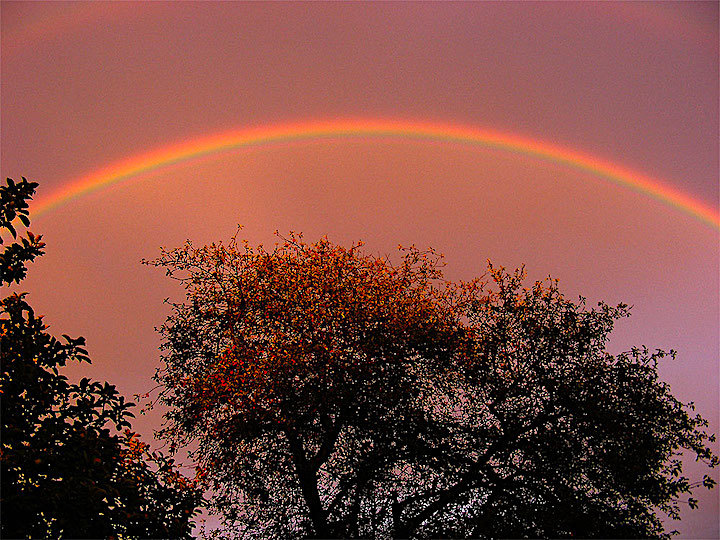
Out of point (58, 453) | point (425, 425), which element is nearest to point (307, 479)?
point (425, 425)

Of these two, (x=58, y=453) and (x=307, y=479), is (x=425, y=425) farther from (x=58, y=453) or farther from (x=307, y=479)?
(x=58, y=453)

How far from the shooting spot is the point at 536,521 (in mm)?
14086

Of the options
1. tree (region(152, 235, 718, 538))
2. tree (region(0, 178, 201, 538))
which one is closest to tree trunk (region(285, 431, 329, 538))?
tree (region(152, 235, 718, 538))

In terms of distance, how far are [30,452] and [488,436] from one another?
11636 mm

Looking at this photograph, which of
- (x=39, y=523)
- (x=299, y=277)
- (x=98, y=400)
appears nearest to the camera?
(x=39, y=523)

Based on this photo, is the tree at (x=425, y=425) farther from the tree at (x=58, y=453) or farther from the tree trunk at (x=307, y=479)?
the tree at (x=58, y=453)

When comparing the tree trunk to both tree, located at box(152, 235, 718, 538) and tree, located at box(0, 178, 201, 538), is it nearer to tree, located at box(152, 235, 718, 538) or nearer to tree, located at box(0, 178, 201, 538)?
tree, located at box(152, 235, 718, 538)

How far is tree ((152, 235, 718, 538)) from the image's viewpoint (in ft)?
48.3

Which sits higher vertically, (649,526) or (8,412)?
(8,412)

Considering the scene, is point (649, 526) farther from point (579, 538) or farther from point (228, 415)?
point (228, 415)

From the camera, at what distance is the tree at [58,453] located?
805 cm

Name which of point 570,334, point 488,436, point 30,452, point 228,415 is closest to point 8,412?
point 30,452

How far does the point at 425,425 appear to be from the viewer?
15602 millimetres

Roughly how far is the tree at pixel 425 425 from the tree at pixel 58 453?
5.71 meters
